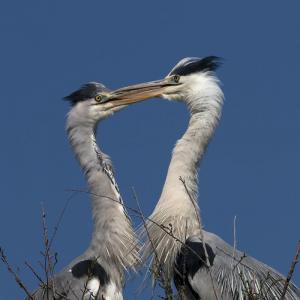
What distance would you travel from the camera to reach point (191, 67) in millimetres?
8234

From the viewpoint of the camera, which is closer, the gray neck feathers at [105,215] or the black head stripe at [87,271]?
the black head stripe at [87,271]

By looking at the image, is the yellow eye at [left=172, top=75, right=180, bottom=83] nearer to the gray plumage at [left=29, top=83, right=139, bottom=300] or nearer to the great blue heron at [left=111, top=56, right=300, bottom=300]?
the great blue heron at [left=111, top=56, right=300, bottom=300]

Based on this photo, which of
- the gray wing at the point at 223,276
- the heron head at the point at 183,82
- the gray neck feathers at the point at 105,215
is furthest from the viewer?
the heron head at the point at 183,82

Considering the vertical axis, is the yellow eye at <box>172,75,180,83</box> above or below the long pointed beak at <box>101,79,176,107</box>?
above

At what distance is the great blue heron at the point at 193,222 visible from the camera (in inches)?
255

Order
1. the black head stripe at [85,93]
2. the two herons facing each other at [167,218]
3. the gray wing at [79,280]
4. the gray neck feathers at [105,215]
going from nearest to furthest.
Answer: the two herons facing each other at [167,218], the gray wing at [79,280], the gray neck feathers at [105,215], the black head stripe at [85,93]

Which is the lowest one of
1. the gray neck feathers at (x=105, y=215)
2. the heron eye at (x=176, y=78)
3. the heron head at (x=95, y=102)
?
the gray neck feathers at (x=105, y=215)

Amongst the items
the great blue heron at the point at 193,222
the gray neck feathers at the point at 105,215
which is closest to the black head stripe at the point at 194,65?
the great blue heron at the point at 193,222

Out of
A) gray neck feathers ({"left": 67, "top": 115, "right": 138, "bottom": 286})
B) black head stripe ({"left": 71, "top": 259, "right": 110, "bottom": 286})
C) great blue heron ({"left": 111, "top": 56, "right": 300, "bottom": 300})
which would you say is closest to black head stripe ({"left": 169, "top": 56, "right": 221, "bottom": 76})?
great blue heron ({"left": 111, "top": 56, "right": 300, "bottom": 300})

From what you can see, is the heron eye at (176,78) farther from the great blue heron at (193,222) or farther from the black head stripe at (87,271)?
the black head stripe at (87,271)

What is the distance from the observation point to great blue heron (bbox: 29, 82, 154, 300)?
22.8ft

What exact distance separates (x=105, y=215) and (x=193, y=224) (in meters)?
0.75

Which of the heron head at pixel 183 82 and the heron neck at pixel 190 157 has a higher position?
the heron head at pixel 183 82

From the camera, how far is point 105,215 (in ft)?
24.6
